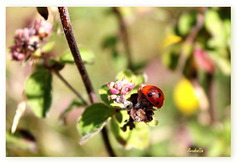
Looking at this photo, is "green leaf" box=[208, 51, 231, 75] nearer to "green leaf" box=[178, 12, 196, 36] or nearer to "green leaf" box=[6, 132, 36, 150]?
"green leaf" box=[178, 12, 196, 36]

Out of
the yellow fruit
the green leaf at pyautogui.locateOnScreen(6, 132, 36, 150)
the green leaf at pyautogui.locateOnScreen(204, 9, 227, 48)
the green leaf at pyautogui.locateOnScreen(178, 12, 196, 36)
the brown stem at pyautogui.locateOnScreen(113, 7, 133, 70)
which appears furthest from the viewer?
the yellow fruit

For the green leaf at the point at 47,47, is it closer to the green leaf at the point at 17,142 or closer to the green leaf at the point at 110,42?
the green leaf at the point at 17,142

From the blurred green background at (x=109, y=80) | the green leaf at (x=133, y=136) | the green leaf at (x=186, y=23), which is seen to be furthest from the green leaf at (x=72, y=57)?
the green leaf at (x=186, y=23)

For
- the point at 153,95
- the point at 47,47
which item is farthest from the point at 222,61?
the point at 47,47

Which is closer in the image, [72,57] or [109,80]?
[72,57]

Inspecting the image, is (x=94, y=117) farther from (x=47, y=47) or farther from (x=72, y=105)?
(x=47, y=47)

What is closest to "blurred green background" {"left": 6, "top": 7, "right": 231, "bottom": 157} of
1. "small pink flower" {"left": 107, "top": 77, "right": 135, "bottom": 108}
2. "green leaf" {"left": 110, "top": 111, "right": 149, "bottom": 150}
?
"green leaf" {"left": 110, "top": 111, "right": 149, "bottom": 150}
